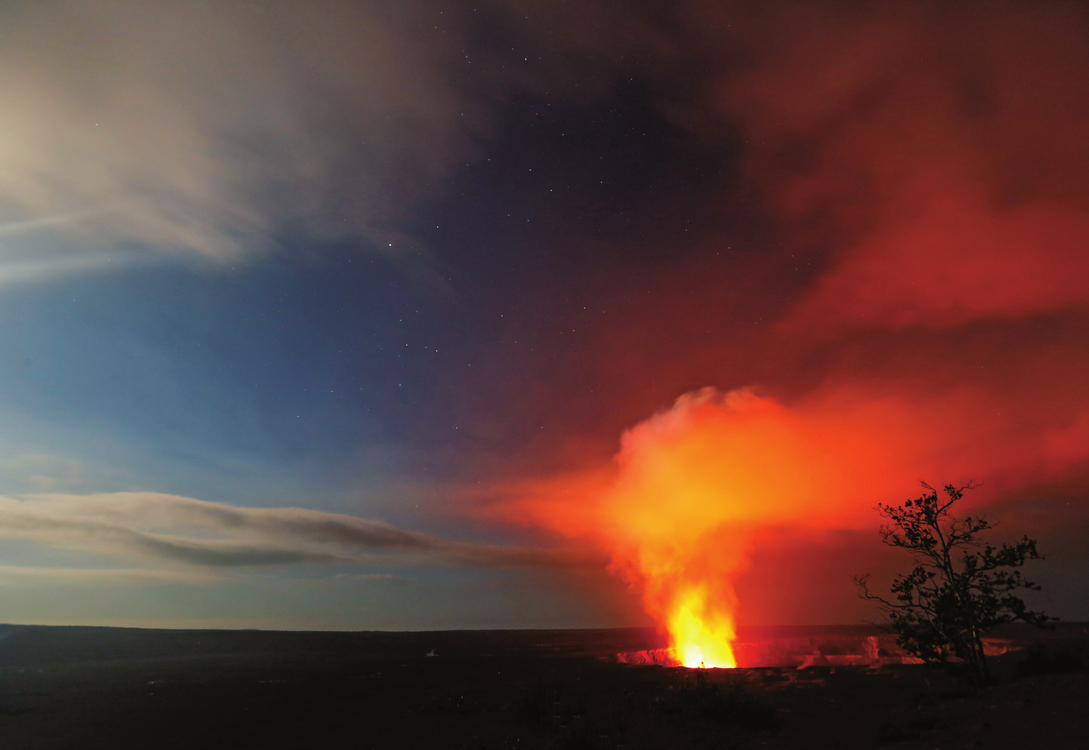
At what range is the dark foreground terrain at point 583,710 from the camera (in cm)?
2152

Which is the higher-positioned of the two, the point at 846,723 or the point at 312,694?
the point at 846,723

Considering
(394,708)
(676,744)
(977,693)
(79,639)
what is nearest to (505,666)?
(394,708)

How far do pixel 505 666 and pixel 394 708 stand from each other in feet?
120

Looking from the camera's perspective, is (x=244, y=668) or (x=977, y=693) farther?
(x=244, y=668)

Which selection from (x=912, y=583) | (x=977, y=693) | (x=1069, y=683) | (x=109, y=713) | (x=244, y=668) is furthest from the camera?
(x=244, y=668)

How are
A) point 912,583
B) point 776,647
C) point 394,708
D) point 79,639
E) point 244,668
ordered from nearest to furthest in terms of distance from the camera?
point 912,583 < point 394,708 < point 776,647 < point 244,668 < point 79,639

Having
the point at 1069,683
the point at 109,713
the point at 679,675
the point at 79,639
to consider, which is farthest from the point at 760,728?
the point at 79,639

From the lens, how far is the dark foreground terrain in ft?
70.6

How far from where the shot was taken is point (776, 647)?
83375 millimetres

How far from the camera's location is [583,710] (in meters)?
33.4

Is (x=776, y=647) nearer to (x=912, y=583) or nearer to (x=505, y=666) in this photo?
(x=505, y=666)

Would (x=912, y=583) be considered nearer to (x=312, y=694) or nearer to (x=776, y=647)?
(x=312, y=694)

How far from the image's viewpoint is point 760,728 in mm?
26359

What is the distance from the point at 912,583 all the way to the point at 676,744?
14814 millimetres
